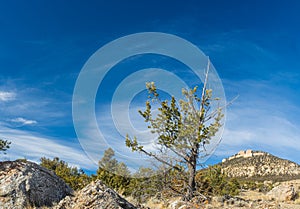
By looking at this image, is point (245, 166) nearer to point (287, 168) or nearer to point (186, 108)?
point (287, 168)

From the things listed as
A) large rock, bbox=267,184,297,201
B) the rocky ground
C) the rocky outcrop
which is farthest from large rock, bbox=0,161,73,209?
large rock, bbox=267,184,297,201

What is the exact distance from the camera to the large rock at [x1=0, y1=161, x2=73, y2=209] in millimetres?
7793

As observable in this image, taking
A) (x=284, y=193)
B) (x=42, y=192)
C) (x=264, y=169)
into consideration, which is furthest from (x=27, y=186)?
(x=264, y=169)

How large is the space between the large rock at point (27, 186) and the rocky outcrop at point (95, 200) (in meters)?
1.48

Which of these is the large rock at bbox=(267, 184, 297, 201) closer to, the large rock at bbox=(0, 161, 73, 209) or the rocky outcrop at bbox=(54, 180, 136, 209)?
the large rock at bbox=(0, 161, 73, 209)

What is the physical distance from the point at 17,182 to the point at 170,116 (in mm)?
8060

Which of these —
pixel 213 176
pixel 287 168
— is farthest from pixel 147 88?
pixel 287 168

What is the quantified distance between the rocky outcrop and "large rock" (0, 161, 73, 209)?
1476mm

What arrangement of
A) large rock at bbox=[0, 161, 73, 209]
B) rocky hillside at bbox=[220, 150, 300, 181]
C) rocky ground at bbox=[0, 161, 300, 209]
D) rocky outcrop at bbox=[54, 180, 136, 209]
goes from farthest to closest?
rocky hillside at bbox=[220, 150, 300, 181] → large rock at bbox=[0, 161, 73, 209] → rocky ground at bbox=[0, 161, 300, 209] → rocky outcrop at bbox=[54, 180, 136, 209]

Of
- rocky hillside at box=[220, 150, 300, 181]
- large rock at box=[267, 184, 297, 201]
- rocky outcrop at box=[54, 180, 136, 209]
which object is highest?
rocky hillside at box=[220, 150, 300, 181]

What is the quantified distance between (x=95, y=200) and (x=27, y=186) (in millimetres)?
2512

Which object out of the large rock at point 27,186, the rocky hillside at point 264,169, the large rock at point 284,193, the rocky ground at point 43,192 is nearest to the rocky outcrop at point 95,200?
the rocky ground at point 43,192

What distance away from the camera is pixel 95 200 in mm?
6594

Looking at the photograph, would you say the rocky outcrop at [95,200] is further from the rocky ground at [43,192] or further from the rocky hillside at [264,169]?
the rocky hillside at [264,169]
